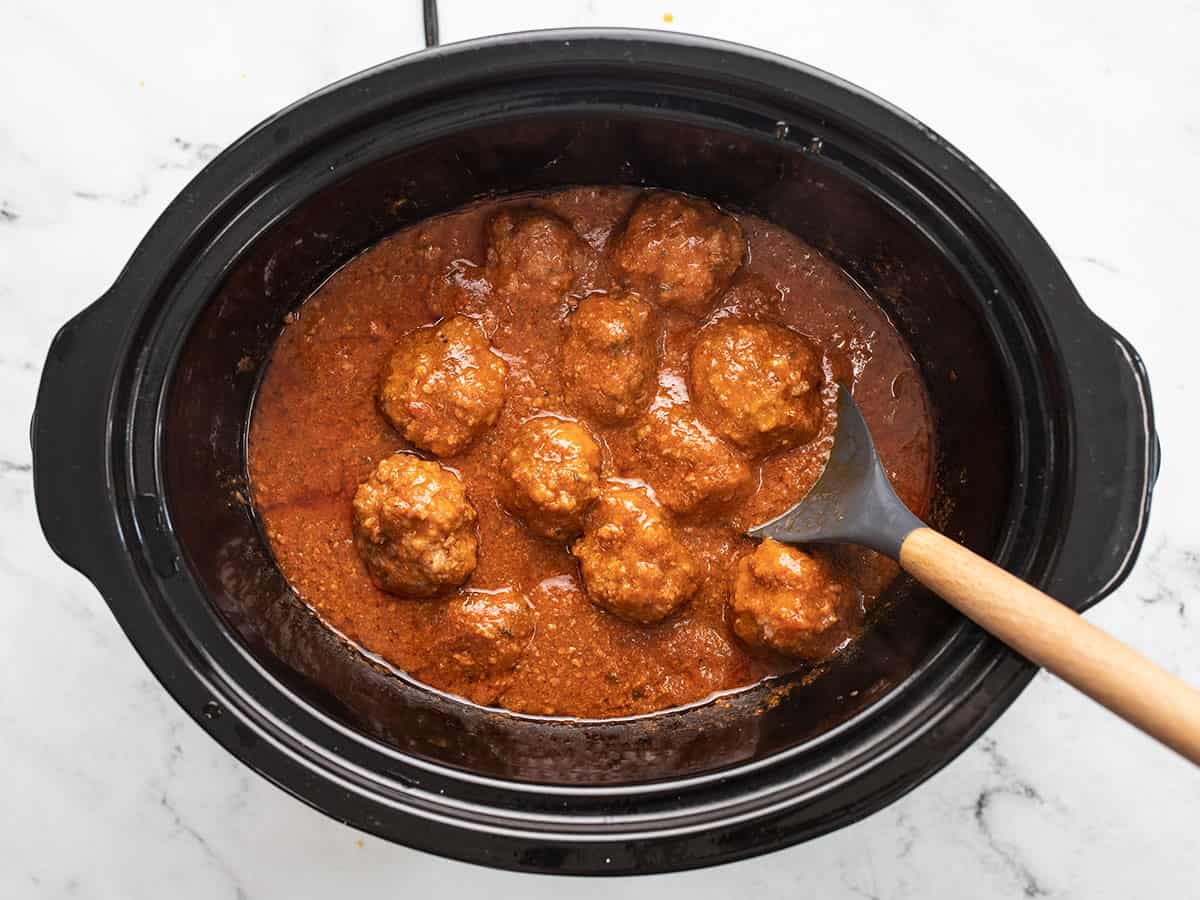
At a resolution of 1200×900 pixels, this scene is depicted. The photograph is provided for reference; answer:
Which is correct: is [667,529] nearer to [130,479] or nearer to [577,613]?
[577,613]

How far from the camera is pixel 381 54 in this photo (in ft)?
7.96

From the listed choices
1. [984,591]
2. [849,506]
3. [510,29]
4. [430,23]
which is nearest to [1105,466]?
[984,591]

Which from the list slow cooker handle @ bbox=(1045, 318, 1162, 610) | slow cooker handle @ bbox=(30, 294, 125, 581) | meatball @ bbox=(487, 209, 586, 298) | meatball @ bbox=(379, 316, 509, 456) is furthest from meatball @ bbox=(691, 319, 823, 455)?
slow cooker handle @ bbox=(30, 294, 125, 581)

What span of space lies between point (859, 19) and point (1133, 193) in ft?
2.46

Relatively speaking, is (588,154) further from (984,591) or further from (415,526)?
(984,591)

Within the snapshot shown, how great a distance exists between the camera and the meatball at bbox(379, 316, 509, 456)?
2.26 metres

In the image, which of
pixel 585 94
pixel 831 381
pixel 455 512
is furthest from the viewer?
pixel 831 381

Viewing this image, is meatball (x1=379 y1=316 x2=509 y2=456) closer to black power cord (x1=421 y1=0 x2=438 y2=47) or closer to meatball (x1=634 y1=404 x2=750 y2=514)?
meatball (x1=634 y1=404 x2=750 y2=514)

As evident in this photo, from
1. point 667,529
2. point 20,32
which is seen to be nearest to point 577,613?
point 667,529

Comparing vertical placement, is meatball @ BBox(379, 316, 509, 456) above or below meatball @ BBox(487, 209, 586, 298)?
below

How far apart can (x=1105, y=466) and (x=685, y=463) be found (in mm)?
817

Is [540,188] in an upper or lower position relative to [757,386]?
upper

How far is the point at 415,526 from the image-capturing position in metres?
2.19

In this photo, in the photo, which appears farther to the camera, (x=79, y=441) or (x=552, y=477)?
(x=552, y=477)
